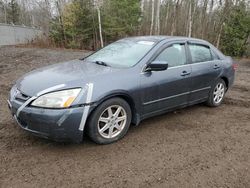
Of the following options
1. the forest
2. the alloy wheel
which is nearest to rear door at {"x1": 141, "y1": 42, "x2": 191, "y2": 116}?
the alloy wheel

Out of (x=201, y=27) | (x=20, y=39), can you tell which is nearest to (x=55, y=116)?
(x=201, y=27)

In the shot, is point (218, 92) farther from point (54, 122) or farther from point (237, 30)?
point (237, 30)

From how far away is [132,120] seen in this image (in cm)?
420

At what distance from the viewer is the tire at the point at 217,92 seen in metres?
5.60

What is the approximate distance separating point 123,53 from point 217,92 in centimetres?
236

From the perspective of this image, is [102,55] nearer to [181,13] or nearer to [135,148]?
[135,148]

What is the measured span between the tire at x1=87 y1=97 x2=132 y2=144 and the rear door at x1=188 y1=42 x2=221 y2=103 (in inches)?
63.8

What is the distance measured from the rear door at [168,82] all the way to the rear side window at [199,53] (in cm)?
24

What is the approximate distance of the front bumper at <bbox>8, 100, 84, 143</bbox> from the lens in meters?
3.33

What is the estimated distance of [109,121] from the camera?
3.84 m

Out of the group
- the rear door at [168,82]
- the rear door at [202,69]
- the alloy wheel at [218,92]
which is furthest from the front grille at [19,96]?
the alloy wheel at [218,92]

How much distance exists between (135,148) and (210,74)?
2456 mm

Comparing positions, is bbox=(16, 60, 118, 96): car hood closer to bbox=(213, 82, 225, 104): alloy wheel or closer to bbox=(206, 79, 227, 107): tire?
bbox=(206, 79, 227, 107): tire

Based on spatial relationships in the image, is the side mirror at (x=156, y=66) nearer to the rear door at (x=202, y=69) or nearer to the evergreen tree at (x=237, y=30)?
the rear door at (x=202, y=69)
